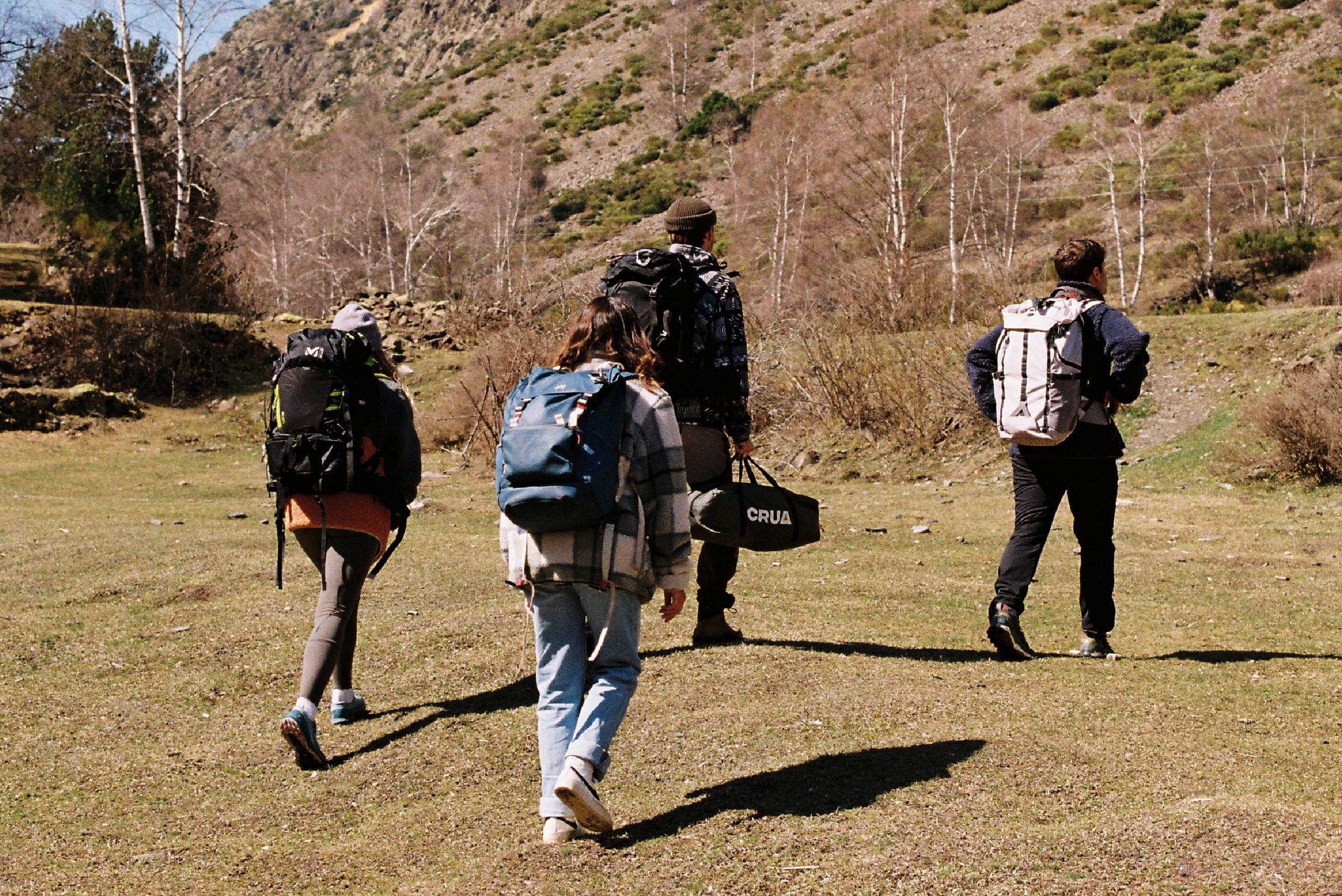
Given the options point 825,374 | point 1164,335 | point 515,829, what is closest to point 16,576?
point 515,829

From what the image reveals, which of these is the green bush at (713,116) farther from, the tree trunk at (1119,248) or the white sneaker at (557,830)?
the white sneaker at (557,830)

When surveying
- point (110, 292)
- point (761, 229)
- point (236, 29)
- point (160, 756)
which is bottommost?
point (160, 756)

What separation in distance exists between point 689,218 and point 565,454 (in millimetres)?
2140

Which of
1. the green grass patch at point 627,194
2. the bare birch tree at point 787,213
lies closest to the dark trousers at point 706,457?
the bare birch tree at point 787,213

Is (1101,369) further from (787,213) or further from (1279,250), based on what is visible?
(787,213)

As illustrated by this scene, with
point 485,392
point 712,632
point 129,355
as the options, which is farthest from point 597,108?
point 712,632

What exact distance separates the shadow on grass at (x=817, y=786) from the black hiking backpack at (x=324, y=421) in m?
1.75

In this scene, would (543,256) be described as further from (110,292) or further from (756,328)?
(756,328)

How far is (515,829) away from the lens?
3.73m

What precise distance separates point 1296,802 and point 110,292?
26.3 metres

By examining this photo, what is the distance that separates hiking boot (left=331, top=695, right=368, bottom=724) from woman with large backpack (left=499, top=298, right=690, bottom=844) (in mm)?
1816

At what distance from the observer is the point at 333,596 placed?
462 cm

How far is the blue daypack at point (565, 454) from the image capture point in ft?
10.9

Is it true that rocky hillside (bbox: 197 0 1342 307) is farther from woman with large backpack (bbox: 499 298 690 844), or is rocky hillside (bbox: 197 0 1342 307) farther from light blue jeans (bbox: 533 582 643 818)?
light blue jeans (bbox: 533 582 643 818)
